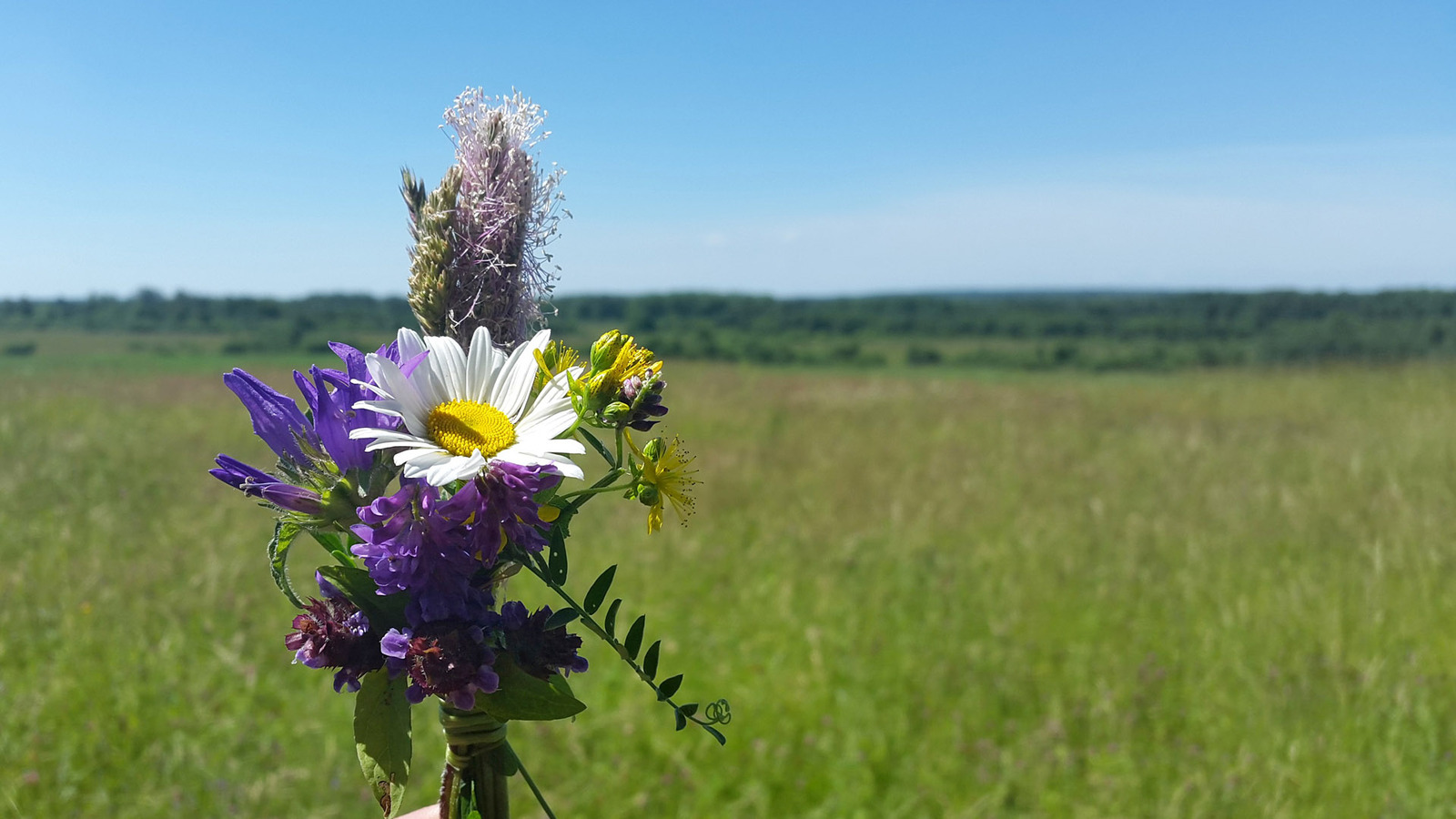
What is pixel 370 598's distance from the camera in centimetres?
103

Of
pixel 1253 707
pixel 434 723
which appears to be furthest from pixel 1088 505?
pixel 434 723

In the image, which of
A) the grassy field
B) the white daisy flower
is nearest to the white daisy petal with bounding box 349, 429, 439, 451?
the white daisy flower

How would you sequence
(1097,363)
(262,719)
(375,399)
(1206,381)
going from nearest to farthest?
(375,399), (262,719), (1206,381), (1097,363)

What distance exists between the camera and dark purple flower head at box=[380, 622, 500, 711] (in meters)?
0.94

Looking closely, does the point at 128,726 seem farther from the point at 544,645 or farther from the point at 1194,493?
the point at 1194,493

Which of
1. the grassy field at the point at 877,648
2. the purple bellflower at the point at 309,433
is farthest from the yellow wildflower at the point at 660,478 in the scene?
the grassy field at the point at 877,648

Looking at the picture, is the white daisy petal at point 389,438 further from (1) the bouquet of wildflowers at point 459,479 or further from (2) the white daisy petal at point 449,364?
(2) the white daisy petal at point 449,364

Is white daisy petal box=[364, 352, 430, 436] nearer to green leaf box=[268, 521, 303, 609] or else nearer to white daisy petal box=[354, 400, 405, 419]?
white daisy petal box=[354, 400, 405, 419]

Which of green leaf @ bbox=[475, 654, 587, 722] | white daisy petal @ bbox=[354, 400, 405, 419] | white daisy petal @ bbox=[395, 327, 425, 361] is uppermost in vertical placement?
white daisy petal @ bbox=[395, 327, 425, 361]

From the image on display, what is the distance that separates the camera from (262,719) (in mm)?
3617

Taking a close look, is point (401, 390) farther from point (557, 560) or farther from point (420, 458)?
point (557, 560)

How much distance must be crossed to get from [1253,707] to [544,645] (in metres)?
4.12

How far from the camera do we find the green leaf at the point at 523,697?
1.05 m

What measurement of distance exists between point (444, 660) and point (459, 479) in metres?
0.22
